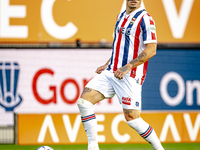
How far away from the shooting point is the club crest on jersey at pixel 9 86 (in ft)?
21.3

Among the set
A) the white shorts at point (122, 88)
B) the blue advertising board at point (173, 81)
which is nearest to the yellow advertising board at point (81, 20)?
the blue advertising board at point (173, 81)

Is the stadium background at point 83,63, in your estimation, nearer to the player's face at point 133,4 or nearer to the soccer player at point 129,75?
the soccer player at point 129,75

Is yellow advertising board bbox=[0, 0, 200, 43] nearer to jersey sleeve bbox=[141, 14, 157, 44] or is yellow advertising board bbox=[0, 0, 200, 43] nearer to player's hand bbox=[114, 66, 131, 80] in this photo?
jersey sleeve bbox=[141, 14, 157, 44]

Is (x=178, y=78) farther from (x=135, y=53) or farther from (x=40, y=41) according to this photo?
(x=135, y=53)

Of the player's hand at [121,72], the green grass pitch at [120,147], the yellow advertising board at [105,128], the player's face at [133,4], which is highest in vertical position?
the player's face at [133,4]

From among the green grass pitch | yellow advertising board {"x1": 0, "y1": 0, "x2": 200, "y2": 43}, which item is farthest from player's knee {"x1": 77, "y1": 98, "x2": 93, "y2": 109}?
yellow advertising board {"x1": 0, "y1": 0, "x2": 200, "y2": 43}

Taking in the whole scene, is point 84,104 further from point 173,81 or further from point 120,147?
point 173,81

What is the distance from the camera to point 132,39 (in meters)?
3.77

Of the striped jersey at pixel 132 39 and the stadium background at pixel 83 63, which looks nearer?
the striped jersey at pixel 132 39

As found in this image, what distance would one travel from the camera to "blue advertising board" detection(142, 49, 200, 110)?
6.66 metres

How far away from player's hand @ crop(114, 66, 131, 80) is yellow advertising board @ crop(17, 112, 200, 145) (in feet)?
9.14

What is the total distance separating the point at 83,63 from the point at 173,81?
158 cm

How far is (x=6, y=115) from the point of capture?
21.2ft

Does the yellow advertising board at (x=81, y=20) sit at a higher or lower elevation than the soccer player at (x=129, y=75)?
higher
